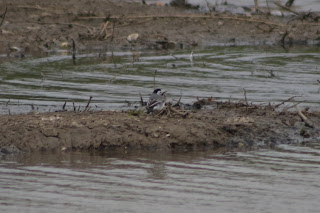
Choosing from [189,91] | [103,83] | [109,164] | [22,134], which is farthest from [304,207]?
[103,83]

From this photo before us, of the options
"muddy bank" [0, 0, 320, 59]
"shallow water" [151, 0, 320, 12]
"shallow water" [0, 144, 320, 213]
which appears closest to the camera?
"shallow water" [0, 144, 320, 213]

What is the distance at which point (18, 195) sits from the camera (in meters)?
6.19

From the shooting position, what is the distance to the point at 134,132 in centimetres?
845

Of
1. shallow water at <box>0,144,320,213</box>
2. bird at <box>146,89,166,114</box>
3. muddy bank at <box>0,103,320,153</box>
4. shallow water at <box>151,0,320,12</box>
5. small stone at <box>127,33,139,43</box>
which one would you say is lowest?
shallow water at <box>0,144,320,213</box>

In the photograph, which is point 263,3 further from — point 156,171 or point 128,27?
point 156,171

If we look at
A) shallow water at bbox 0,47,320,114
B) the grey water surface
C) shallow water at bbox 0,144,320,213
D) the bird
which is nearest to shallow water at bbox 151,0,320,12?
shallow water at bbox 0,47,320,114

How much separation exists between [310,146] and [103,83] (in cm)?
576

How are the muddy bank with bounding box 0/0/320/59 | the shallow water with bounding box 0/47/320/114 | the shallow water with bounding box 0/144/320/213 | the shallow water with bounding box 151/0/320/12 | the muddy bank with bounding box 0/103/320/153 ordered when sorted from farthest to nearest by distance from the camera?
the shallow water with bounding box 151/0/320/12, the muddy bank with bounding box 0/0/320/59, the shallow water with bounding box 0/47/320/114, the muddy bank with bounding box 0/103/320/153, the shallow water with bounding box 0/144/320/213

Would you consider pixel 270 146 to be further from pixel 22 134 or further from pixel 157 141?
pixel 22 134

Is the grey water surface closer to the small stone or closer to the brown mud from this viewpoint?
the brown mud

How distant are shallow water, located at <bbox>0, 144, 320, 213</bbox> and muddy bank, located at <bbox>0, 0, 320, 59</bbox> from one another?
1060 cm

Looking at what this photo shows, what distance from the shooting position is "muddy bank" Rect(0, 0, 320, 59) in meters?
19.0

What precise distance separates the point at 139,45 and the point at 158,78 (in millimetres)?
5471

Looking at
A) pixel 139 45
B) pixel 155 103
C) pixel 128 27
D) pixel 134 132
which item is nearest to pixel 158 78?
pixel 155 103
